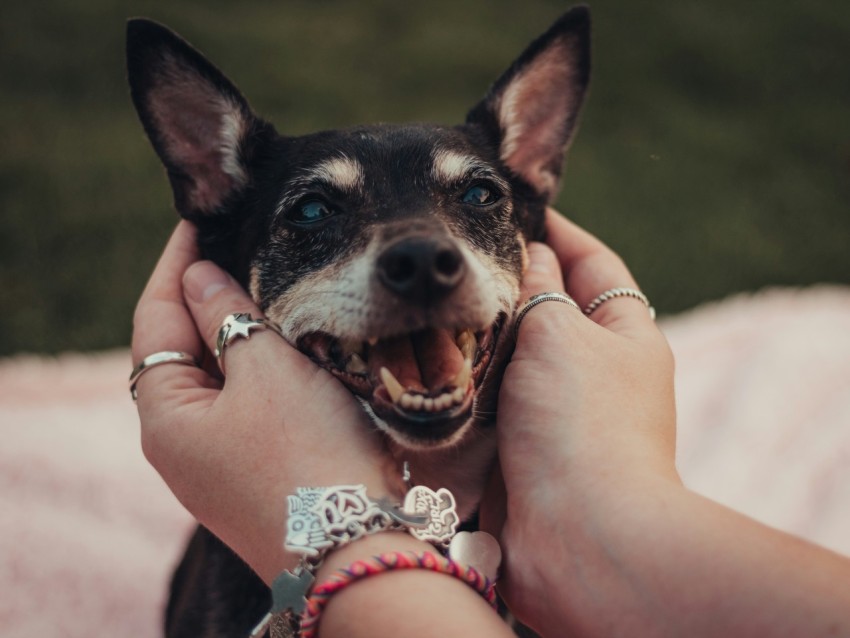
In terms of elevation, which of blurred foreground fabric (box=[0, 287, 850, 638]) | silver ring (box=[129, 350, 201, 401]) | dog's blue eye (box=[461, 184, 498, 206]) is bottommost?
blurred foreground fabric (box=[0, 287, 850, 638])

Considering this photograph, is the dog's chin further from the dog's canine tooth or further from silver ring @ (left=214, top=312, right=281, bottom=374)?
silver ring @ (left=214, top=312, right=281, bottom=374)

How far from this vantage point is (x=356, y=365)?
2.31 metres

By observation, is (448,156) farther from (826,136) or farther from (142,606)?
(826,136)

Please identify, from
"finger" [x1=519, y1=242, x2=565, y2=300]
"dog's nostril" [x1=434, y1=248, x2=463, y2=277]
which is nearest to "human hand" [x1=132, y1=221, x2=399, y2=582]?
"dog's nostril" [x1=434, y1=248, x2=463, y2=277]

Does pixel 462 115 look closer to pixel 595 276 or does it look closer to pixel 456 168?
pixel 456 168

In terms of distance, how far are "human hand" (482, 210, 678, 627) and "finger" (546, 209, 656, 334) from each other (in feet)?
0.11

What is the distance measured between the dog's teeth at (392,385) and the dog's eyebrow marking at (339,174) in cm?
87

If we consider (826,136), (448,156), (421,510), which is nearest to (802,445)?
(448,156)

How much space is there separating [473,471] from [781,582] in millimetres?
1088

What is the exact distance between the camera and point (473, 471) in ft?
8.07

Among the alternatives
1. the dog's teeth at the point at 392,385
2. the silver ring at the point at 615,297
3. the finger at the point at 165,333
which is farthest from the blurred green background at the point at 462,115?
the dog's teeth at the point at 392,385

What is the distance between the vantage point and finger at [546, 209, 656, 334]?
2447mm

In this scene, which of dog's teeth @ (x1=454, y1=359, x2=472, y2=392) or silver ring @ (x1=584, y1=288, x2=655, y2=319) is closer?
dog's teeth @ (x1=454, y1=359, x2=472, y2=392)

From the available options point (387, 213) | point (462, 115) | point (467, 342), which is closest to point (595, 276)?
A: point (467, 342)
